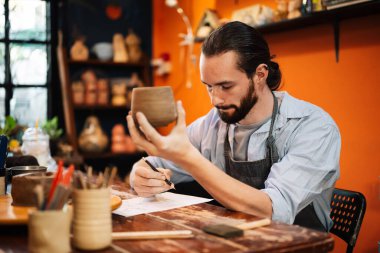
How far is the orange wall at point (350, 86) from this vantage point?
2695mm

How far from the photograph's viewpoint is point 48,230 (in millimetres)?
891

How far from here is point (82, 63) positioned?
175 inches

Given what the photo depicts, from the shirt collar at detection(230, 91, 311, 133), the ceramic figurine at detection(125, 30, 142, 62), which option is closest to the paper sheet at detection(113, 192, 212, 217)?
the shirt collar at detection(230, 91, 311, 133)

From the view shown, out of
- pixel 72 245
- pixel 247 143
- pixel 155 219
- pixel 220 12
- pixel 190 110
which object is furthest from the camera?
pixel 190 110

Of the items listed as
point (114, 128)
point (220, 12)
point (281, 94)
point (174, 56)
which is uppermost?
point (220, 12)

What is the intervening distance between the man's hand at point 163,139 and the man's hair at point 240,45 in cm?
69

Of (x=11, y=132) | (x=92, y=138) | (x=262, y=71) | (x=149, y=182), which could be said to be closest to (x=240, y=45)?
(x=262, y=71)

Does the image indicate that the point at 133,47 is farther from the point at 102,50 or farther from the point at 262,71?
the point at 262,71

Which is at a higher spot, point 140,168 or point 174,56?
point 174,56

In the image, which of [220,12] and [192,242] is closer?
[192,242]

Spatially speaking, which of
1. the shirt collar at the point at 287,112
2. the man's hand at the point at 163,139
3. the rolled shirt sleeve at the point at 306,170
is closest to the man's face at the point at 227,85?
the shirt collar at the point at 287,112

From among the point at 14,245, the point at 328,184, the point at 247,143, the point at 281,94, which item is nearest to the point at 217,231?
the point at 14,245

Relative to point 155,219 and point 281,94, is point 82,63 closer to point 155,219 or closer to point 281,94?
point 281,94

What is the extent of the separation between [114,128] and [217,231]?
358 cm
